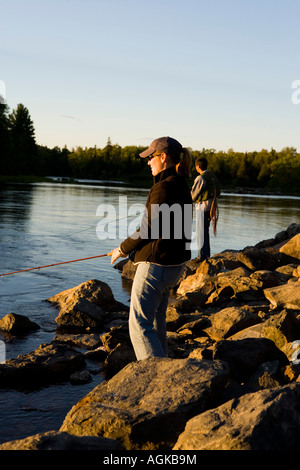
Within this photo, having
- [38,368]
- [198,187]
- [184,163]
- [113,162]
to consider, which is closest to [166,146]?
[184,163]

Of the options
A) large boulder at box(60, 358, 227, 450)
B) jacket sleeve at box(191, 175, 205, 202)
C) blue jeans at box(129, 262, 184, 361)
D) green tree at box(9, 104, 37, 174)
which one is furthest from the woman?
green tree at box(9, 104, 37, 174)

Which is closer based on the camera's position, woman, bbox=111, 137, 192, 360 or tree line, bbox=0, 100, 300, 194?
woman, bbox=111, 137, 192, 360

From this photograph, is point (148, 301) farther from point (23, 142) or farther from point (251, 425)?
point (23, 142)

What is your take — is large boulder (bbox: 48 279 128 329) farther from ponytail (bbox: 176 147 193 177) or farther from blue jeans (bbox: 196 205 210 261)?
ponytail (bbox: 176 147 193 177)

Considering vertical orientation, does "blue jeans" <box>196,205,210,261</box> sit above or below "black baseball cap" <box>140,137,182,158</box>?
below

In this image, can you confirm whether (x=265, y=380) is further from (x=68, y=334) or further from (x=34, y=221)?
(x=34, y=221)

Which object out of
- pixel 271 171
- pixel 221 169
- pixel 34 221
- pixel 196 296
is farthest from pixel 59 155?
pixel 196 296

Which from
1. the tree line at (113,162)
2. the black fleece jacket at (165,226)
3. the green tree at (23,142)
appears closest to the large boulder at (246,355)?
the black fleece jacket at (165,226)

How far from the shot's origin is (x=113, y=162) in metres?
147

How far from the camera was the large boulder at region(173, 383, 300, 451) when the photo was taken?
290 cm

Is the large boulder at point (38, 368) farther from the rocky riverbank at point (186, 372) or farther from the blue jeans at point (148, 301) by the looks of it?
the blue jeans at point (148, 301)

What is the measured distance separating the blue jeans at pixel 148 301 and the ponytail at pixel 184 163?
2.43 ft

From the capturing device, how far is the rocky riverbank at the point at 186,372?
3027mm

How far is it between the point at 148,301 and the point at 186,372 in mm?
609
